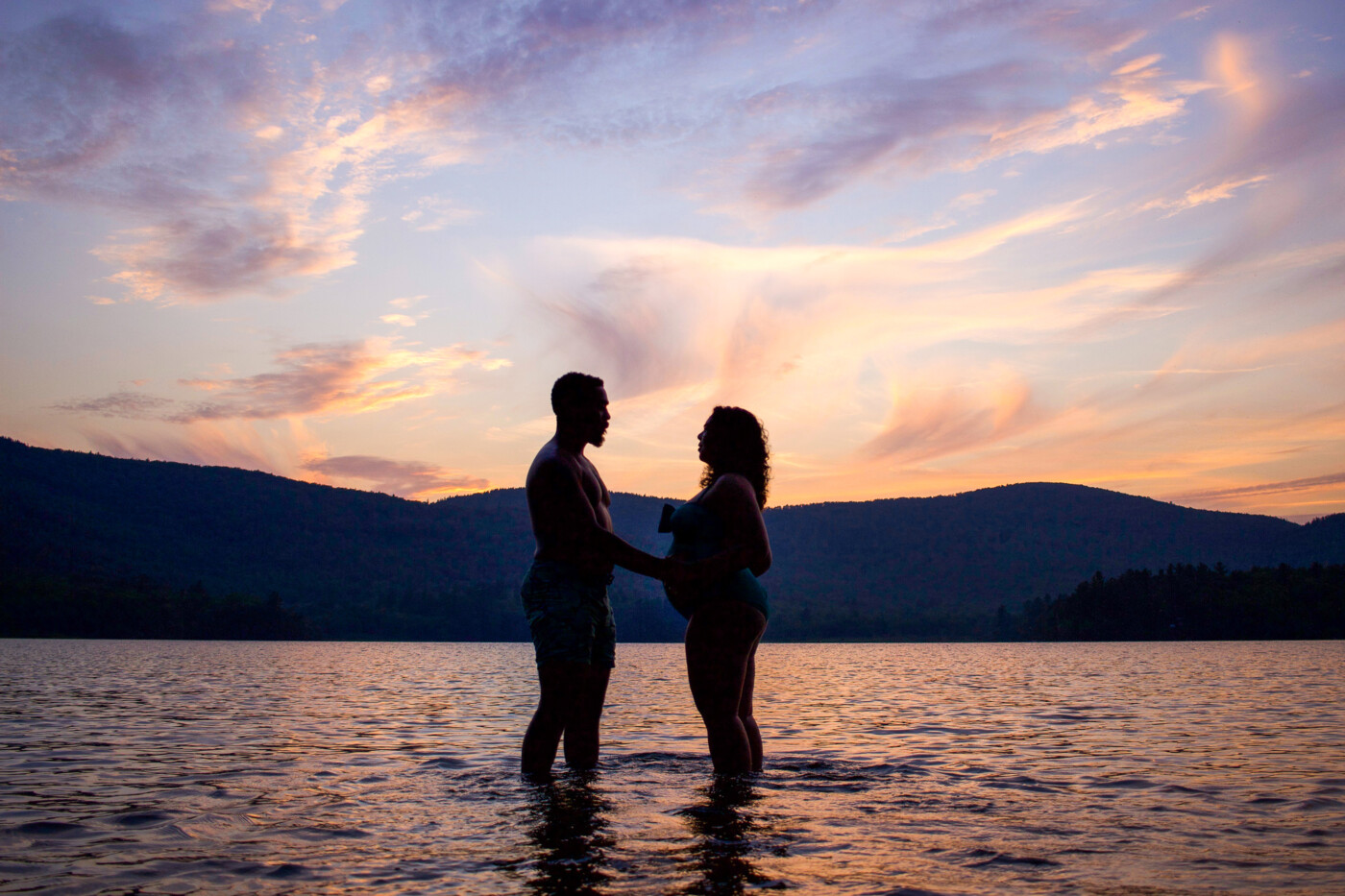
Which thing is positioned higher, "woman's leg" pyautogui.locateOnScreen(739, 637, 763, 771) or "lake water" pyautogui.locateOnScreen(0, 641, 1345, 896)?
"woman's leg" pyautogui.locateOnScreen(739, 637, 763, 771)

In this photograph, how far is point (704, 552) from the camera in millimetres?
6777

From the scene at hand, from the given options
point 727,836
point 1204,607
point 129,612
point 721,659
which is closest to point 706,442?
point 721,659

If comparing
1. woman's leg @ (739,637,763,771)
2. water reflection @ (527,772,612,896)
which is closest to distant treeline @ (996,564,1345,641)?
woman's leg @ (739,637,763,771)

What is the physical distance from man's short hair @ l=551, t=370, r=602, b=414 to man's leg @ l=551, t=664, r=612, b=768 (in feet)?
6.51

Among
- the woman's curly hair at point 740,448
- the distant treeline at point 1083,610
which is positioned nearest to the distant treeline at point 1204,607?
the distant treeline at point 1083,610

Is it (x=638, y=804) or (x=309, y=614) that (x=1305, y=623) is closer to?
A: (x=638, y=804)

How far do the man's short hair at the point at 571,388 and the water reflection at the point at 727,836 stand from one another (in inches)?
121

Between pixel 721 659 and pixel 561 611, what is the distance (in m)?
1.27

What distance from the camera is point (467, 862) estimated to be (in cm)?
454

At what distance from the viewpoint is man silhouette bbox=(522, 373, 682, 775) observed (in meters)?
Result: 6.48

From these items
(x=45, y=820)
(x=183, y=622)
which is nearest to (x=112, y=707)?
(x=45, y=820)

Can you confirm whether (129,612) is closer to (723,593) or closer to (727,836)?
(723,593)

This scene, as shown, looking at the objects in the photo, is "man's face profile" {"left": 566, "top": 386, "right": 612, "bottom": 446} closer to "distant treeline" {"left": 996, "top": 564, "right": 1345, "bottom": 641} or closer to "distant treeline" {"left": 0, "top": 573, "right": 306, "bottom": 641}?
"distant treeline" {"left": 996, "top": 564, "right": 1345, "bottom": 641}

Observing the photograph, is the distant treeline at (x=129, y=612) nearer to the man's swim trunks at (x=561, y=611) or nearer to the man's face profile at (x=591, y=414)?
the man's swim trunks at (x=561, y=611)
